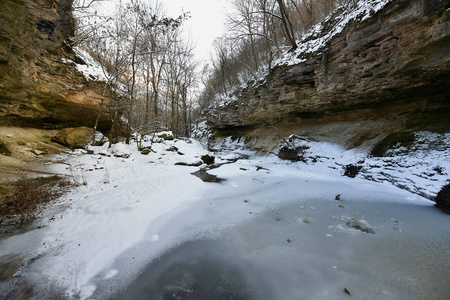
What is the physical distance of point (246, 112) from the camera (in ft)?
49.2

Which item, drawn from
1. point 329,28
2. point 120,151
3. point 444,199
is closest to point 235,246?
point 444,199

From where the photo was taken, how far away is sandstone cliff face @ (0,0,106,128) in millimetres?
4609

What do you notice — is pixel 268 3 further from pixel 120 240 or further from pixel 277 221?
pixel 120 240

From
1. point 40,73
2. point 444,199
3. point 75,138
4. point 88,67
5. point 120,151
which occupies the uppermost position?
point 88,67

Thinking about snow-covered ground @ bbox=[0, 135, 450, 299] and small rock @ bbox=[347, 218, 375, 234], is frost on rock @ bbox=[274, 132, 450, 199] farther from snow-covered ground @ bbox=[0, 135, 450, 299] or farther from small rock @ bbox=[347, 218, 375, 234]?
small rock @ bbox=[347, 218, 375, 234]

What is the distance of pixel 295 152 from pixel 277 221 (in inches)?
257

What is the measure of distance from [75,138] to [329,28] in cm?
1499

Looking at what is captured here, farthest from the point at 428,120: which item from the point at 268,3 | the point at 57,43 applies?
the point at 57,43

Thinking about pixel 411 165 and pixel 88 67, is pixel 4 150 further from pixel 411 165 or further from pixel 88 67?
pixel 411 165

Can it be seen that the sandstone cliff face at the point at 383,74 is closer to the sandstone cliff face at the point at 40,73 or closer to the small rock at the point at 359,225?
the small rock at the point at 359,225

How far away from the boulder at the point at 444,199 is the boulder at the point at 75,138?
42.5 ft

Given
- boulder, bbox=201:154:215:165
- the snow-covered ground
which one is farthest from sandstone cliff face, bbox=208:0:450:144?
boulder, bbox=201:154:215:165

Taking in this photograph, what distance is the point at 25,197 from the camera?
3477mm

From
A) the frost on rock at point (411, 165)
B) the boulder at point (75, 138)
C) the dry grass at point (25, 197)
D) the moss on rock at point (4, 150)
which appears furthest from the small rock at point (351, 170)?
the boulder at point (75, 138)
